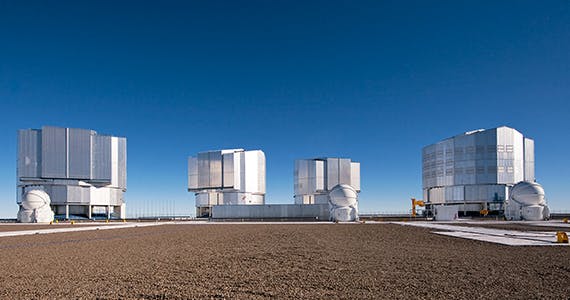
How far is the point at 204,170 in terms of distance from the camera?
66.2 meters

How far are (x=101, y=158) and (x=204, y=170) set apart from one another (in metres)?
16.1

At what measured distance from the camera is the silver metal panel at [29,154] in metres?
57.3

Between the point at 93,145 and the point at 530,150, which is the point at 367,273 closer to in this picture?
the point at 93,145

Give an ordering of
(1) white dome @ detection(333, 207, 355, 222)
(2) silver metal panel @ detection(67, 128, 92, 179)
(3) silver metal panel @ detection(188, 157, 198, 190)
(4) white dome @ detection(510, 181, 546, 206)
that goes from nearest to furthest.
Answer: (4) white dome @ detection(510, 181, 546, 206)
(1) white dome @ detection(333, 207, 355, 222)
(2) silver metal panel @ detection(67, 128, 92, 179)
(3) silver metal panel @ detection(188, 157, 198, 190)

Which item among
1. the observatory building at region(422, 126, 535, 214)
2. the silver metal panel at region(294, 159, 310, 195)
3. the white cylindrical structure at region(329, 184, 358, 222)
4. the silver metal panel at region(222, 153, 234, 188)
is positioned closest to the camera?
the white cylindrical structure at region(329, 184, 358, 222)

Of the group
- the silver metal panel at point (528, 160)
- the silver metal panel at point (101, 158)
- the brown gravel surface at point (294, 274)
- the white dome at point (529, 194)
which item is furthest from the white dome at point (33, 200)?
the silver metal panel at point (528, 160)

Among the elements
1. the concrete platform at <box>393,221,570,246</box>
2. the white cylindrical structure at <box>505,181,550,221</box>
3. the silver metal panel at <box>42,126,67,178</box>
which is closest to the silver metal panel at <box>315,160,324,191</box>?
the white cylindrical structure at <box>505,181,550,221</box>

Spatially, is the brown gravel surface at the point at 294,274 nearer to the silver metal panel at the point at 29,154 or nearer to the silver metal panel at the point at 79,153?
the silver metal panel at the point at 79,153

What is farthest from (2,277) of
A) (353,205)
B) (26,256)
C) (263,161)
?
(263,161)

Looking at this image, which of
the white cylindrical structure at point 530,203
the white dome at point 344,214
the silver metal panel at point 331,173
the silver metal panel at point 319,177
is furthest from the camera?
the silver metal panel at point 319,177

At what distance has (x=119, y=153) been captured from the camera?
213 feet

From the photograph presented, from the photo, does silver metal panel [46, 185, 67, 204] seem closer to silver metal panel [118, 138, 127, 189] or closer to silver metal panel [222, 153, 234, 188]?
silver metal panel [118, 138, 127, 189]

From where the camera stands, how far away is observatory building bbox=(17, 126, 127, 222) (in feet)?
189

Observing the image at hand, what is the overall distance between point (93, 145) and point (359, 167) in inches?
1728
